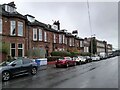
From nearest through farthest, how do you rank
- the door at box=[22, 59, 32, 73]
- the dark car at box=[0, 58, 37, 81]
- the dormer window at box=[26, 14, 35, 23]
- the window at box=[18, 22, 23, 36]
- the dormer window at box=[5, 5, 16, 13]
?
the dark car at box=[0, 58, 37, 81] < the door at box=[22, 59, 32, 73] < the window at box=[18, 22, 23, 36] < the dormer window at box=[5, 5, 16, 13] < the dormer window at box=[26, 14, 35, 23]

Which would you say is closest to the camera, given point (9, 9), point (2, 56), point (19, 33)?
point (2, 56)

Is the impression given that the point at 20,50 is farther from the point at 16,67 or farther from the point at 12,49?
the point at 16,67

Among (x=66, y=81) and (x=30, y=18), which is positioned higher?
(x=30, y=18)

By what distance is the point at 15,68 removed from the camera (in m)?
16.6

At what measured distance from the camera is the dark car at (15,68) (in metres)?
15.6

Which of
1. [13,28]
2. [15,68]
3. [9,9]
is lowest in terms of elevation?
[15,68]

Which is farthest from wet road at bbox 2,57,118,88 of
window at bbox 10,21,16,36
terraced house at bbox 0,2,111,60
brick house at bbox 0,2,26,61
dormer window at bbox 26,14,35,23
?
dormer window at bbox 26,14,35,23

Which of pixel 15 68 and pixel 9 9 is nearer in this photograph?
pixel 15 68

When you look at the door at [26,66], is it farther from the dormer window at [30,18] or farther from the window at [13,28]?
the dormer window at [30,18]

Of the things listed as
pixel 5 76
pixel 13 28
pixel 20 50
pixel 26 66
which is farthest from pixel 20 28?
pixel 5 76

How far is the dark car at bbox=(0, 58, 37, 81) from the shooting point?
15.6 meters

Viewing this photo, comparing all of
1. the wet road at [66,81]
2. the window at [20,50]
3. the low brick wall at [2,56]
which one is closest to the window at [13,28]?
the window at [20,50]

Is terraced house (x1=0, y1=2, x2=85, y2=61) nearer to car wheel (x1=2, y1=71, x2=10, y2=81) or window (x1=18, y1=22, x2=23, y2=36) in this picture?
window (x1=18, y1=22, x2=23, y2=36)

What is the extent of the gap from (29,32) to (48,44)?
7.80 m
